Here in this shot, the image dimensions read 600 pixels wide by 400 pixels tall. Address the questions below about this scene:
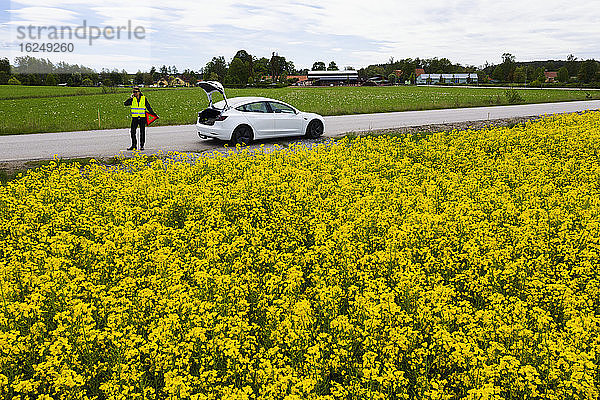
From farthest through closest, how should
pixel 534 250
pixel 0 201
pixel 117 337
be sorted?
1. pixel 0 201
2. pixel 534 250
3. pixel 117 337

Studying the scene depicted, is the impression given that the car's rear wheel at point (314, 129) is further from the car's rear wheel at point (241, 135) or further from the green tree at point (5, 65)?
the green tree at point (5, 65)

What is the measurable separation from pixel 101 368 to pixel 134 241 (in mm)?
2621

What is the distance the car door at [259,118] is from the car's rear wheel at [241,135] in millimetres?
210

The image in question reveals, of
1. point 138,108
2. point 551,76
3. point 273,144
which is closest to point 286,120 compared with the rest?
point 273,144

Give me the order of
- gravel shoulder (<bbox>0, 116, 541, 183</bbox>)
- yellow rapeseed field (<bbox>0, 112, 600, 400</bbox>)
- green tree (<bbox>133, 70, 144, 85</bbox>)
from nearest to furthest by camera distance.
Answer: yellow rapeseed field (<bbox>0, 112, 600, 400</bbox>), gravel shoulder (<bbox>0, 116, 541, 183</bbox>), green tree (<bbox>133, 70, 144, 85</bbox>)

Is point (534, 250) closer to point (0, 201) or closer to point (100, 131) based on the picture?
point (0, 201)

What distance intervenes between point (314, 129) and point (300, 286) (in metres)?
12.5

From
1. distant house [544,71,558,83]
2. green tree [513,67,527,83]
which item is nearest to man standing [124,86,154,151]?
green tree [513,67,527,83]

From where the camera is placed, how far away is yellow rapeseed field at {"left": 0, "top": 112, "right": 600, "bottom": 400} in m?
4.27

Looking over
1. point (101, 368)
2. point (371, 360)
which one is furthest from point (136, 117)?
point (371, 360)

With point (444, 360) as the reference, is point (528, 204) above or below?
above

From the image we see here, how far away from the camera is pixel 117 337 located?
4699 millimetres

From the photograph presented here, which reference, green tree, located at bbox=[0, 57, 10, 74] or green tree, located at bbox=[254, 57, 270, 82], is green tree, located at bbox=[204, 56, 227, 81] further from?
green tree, located at bbox=[0, 57, 10, 74]

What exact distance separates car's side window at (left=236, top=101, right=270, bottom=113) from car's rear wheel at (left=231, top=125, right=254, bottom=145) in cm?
61
